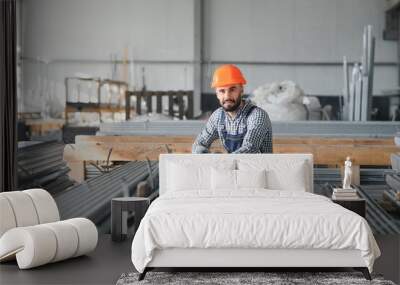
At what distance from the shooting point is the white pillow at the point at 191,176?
550 centimetres

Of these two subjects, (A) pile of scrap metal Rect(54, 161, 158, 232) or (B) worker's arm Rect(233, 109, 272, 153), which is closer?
(B) worker's arm Rect(233, 109, 272, 153)

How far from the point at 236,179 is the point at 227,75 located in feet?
4.93

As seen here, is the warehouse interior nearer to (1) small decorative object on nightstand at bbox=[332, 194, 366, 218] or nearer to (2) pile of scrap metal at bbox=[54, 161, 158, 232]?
(2) pile of scrap metal at bbox=[54, 161, 158, 232]

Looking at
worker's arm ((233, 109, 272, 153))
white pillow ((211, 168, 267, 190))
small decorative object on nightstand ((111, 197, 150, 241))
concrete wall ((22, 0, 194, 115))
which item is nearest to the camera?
white pillow ((211, 168, 267, 190))

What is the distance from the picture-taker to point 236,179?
5465mm

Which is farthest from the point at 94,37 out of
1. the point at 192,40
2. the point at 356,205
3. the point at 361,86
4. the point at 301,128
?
the point at 356,205

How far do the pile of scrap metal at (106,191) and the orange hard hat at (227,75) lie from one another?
3.23ft

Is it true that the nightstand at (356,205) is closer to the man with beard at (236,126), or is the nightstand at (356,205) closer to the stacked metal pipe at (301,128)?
the man with beard at (236,126)

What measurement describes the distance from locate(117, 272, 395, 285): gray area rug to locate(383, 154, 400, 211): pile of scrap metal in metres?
2.10

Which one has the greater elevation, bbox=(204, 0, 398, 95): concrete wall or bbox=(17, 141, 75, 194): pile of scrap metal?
bbox=(204, 0, 398, 95): concrete wall

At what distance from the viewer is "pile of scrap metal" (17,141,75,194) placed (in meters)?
6.83

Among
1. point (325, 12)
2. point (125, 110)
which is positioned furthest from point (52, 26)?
point (325, 12)

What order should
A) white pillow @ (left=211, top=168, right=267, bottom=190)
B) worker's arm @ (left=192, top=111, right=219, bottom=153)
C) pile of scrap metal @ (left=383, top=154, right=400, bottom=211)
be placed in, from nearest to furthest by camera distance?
white pillow @ (left=211, top=168, right=267, bottom=190), worker's arm @ (left=192, top=111, right=219, bottom=153), pile of scrap metal @ (left=383, top=154, right=400, bottom=211)

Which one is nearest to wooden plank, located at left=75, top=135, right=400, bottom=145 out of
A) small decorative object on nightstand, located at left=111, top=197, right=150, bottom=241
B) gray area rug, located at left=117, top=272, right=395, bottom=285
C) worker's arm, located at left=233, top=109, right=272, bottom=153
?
worker's arm, located at left=233, top=109, right=272, bottom=153
